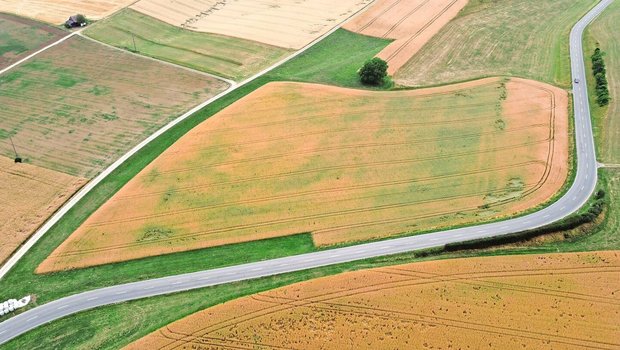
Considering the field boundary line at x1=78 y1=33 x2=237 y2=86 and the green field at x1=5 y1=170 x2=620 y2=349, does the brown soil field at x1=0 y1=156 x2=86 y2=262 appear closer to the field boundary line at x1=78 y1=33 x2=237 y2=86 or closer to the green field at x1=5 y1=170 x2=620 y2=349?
the green field at x1=5 y1=170 x2=620 y2=349

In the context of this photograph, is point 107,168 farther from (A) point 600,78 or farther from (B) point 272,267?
(A) point 600,78

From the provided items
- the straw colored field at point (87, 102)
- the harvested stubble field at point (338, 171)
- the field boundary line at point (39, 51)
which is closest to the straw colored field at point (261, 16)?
the field boundary line at point (39, 51)

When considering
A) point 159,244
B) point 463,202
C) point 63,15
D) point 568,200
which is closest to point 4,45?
point 63,15

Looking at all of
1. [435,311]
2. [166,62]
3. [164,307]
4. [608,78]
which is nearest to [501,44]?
[608,78]

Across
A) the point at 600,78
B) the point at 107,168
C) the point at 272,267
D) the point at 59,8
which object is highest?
the point at 59,8

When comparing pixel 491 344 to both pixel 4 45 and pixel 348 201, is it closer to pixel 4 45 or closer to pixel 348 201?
pixel 348 201

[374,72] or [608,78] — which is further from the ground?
[374,72]

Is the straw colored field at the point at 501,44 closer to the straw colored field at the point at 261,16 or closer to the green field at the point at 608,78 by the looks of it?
the green field at the point at 608,78

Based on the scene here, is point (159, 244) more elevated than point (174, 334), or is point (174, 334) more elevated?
point (159, 244)
